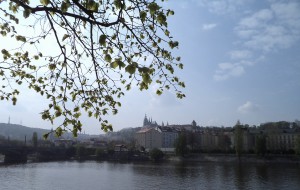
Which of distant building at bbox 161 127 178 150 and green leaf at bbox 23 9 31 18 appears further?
distant building at bbox 161 127 178 150

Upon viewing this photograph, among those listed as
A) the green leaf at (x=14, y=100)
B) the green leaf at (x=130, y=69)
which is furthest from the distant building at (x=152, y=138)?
the green leaf at (x=130, y=69)

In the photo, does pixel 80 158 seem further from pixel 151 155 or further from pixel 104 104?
pixel 104 104

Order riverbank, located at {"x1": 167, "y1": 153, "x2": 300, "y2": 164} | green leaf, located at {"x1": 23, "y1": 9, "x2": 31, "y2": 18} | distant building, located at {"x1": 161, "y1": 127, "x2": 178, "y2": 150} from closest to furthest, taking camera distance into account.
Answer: green leaf, located at {"x1": 23, "y1": 9, "x2": 31, "y2": 18}, riverbank, located at {"x1": 167, "y1": 153, "x2": 300, "y2": 164}, distant building, located at {"x1": 161, "y1": 127, "x2": 178, "y2": 150}

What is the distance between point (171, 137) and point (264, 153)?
54.5 meters

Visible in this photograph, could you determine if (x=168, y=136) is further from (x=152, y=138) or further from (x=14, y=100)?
(x=14, y=100)

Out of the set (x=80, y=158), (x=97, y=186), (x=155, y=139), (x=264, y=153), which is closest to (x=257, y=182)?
(x=97, y=186)

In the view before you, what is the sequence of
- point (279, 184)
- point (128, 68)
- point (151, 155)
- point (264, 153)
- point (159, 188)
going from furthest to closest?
point (151, 155) < point (264, 153) < point (279, 184) < point (159, 188) < point (128, 68)

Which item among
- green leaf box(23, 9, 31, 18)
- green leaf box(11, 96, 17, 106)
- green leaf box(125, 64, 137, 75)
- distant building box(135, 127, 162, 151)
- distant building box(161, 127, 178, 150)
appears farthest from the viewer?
A: distant building box(135, 127, 162, 151)

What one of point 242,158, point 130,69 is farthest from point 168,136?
point 130,69

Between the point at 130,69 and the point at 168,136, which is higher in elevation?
the point at 168,136

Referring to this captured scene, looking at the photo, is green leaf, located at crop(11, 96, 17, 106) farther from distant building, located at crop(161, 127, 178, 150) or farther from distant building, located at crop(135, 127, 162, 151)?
distant building, located at crop(135, 127, 162, 151)

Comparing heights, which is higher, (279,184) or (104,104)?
(104,104)

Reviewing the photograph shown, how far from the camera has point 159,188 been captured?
29969 millimetres

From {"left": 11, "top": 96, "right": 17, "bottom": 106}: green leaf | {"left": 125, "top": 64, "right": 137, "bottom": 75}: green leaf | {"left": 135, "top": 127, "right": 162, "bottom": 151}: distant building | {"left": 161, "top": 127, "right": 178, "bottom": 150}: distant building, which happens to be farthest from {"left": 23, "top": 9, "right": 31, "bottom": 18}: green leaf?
{"left": 135, "top": 127, "right": 162, "bottom": 151}: distant building
